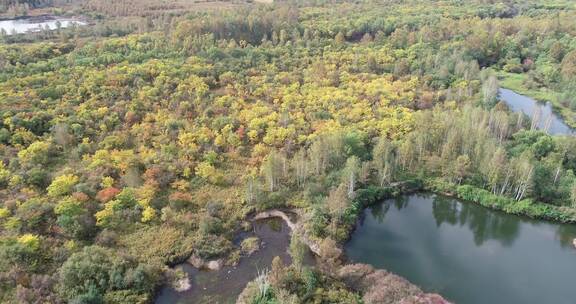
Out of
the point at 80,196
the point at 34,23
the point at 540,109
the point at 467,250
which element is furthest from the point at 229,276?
the point at 34,23

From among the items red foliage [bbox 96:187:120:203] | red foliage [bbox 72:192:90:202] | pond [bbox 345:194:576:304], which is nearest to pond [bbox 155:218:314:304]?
pond [bbox 345:194:576:304]

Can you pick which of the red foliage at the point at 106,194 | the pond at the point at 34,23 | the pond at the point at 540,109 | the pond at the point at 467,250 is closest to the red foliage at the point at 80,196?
the red foliage at the point at 106,194

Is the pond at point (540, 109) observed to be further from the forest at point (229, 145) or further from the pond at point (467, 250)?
the pond at point (467, 250)

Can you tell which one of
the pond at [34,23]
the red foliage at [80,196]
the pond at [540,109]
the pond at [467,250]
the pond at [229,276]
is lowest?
the pond at [467,250]

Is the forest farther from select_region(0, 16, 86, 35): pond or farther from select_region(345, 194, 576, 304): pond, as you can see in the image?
select_region(0, 16, 86, 35): pond

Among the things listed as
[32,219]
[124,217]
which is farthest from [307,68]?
[32,219]

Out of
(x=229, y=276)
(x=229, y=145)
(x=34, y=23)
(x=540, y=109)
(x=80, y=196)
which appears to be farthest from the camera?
(x=34, y=23)

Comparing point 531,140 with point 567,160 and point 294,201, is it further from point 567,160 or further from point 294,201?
point 294,201

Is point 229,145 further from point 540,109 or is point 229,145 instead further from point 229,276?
point 540,109
